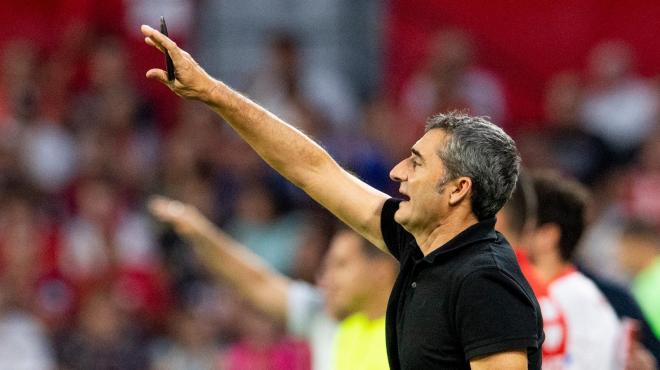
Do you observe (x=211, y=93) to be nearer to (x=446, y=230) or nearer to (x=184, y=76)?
(x=184, y=76)

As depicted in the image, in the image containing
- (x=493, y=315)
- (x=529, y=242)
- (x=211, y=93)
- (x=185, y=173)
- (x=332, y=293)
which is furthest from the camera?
(x=185, y=173)

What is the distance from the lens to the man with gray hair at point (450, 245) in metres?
3.78

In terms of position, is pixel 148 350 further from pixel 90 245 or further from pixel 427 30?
pixel 427 30

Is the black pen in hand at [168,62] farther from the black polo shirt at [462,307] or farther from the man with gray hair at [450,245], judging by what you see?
the black polo shirt at [462,307]

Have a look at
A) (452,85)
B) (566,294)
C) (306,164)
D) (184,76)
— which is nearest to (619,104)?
(452,85)

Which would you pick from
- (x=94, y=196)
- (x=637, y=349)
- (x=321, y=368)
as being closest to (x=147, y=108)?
(x=94, y=196)

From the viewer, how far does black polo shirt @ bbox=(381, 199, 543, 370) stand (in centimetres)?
377

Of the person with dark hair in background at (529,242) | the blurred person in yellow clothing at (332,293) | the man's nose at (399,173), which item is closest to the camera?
the man's nose at (399,173)

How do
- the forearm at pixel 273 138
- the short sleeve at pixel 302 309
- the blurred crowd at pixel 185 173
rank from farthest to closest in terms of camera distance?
the blurred crowd at pixel 185 173 → the short sleeve at pixel 302 309 → the forearm at pixel 273 138

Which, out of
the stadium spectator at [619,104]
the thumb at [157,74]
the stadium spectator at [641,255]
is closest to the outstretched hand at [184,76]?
the thumb at [157,74]

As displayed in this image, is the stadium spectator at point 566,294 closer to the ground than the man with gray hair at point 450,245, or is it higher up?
higher up

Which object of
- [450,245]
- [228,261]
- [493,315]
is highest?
[228,261]

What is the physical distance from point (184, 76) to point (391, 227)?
31.4 inches

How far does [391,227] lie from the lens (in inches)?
173
